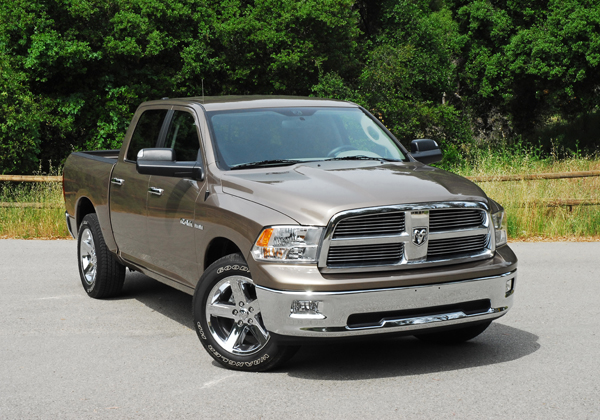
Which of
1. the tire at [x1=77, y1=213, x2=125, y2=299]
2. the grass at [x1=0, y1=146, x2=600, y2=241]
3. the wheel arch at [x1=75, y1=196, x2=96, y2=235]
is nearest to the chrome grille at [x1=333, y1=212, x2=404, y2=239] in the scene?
the tire at [x1=77, y1=213, x2=125, y2=299]

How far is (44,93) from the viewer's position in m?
28.5

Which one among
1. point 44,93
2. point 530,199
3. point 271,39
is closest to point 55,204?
point 530,199

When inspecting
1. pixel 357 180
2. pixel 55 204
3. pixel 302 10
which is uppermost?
pixel 302 10

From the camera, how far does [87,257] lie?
8.83 meters

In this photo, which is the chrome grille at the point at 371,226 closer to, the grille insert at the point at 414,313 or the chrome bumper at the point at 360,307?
the chrome bumper at the point at 360,307

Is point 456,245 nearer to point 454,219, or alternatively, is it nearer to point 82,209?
point 454,219

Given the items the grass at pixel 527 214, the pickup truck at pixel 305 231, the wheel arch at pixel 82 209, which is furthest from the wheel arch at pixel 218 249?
the grass at pixel 527 214

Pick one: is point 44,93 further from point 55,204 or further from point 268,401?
point 268,401

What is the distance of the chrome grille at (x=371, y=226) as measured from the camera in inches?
212

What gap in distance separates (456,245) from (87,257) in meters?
4.57

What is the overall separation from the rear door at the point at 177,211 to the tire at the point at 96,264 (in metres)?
1.37

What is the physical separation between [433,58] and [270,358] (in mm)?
28390

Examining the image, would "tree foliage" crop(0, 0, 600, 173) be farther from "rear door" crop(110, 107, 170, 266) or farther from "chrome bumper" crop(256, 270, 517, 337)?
"chrome bumper" crop(256, 270, 517, 337)

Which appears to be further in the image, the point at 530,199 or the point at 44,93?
the point at 44,93
